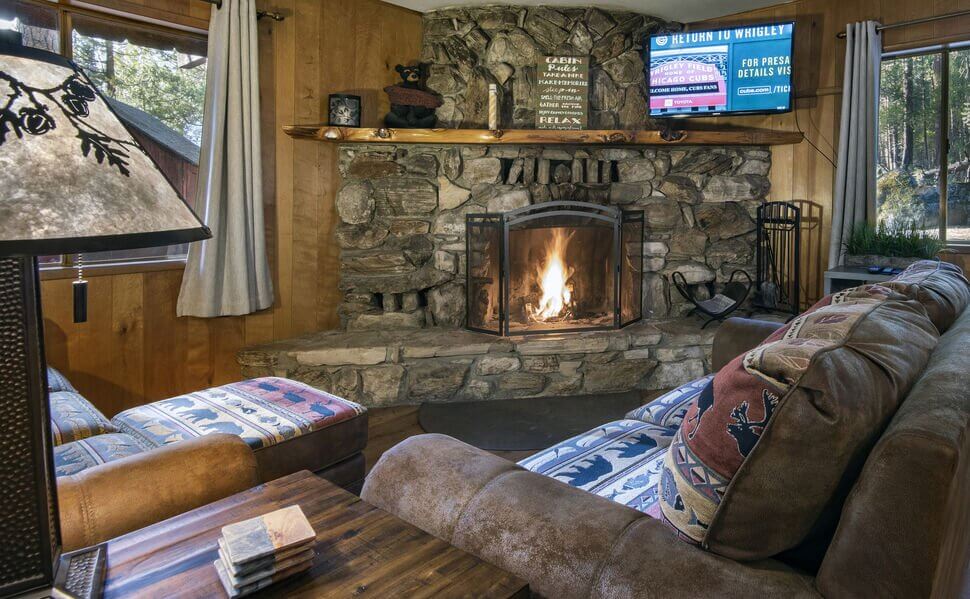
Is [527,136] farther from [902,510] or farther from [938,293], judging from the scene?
[902,510]

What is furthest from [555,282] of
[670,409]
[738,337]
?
[670,409]

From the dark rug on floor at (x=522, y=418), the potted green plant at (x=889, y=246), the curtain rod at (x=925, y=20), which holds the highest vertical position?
Result: the curtain rod at (x=925, y=20)

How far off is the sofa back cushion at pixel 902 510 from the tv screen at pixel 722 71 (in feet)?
11.6

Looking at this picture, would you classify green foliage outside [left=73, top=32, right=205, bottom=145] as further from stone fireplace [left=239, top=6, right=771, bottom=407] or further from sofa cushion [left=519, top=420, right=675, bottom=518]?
sofa cushion [left=519, top=420, right=675, bottom=518]

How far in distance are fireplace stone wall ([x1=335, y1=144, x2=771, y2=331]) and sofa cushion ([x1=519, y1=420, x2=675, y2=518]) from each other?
2176 millimetres

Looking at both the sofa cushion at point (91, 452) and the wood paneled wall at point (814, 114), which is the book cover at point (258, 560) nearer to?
the sofa cushion at point (91, 452)

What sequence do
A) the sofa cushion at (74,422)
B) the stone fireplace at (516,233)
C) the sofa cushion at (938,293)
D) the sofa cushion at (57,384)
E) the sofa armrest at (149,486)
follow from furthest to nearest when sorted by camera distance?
the stone fireplace at (516,233)
the sofa cushion at (57,384)
the sofa cushion at (74,422)
the sofa cushion at (938,293)
the sofa armrest at (149,486)

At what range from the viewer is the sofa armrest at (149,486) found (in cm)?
141

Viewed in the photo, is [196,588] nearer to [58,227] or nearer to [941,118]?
[58,227]

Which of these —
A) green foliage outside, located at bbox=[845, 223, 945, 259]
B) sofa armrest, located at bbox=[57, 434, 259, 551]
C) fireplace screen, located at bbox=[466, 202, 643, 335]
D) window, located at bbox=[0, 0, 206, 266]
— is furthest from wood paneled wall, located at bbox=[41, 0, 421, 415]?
green foliage outside, located at bbox=[845, 223, 945, 259]

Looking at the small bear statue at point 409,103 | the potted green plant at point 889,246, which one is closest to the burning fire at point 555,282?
the small bear statue at point 409,103

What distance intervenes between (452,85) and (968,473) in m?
3.54

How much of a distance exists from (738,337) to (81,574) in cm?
216

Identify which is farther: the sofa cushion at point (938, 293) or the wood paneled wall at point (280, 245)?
the wood paneled wall at point (280, 245)
